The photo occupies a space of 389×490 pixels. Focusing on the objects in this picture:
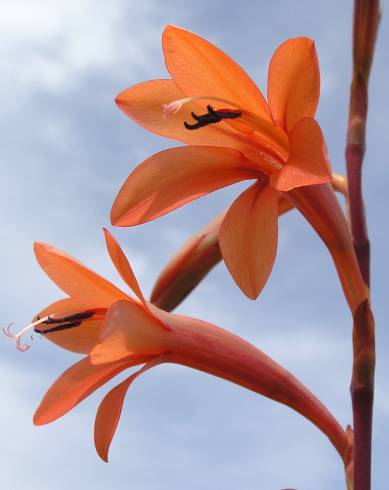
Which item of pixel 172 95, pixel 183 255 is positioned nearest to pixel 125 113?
pixel 172 95

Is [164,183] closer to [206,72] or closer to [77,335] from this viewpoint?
[206,72]

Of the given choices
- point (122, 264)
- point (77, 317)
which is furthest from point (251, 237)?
point (77, 317)

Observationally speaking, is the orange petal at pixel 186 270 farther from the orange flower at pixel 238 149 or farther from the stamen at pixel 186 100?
the stamen at pixel 186 100

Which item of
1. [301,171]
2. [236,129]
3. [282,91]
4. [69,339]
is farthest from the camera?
[69,339]

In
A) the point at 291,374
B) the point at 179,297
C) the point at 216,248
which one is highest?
the point at 216,248

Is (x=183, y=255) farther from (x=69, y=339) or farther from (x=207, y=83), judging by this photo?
(x=207, y=83)

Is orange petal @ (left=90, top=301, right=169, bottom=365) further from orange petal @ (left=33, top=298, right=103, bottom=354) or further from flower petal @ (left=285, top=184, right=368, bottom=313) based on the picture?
flower petal @ (left=285, top=184, right=368, bottom=313)
